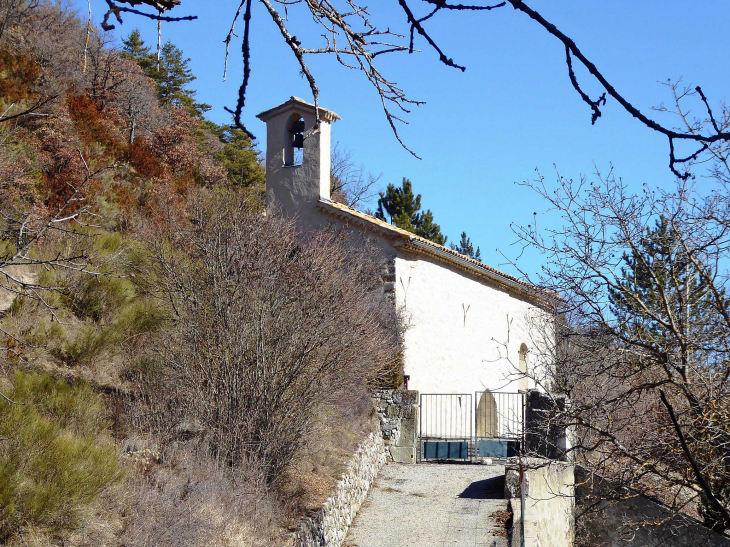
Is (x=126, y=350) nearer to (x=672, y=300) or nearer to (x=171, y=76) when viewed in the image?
(x=672, y=300)

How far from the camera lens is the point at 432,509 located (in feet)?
43.0

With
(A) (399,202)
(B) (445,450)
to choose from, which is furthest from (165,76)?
(B) (445,450)

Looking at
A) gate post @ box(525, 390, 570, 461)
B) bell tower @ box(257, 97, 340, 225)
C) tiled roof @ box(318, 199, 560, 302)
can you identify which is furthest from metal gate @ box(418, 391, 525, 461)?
bell tower @ box(257, 97, 340, 225)

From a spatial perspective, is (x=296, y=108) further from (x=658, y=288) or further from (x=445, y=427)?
(x=658, y=288)

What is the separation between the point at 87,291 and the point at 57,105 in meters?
8.49

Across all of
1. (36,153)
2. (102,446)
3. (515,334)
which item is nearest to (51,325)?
(102,446)

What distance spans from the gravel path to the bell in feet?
31.6

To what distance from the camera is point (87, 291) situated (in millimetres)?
12977

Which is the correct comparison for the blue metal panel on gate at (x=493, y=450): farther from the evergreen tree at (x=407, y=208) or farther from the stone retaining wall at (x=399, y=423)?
the evergreen tree at (x=407, y=208)

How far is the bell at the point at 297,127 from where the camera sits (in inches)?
787

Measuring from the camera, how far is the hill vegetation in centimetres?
688

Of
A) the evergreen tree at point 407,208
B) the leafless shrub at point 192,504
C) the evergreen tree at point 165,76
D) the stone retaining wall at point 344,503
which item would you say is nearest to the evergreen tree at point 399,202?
the evergreen tree at point 407,208

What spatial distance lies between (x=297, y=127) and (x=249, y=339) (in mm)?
11257

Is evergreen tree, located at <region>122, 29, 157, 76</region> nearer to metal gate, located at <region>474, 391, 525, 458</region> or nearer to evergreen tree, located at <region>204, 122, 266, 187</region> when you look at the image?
evergreen tree, located at <region>204, 122, 266, 187</region>
